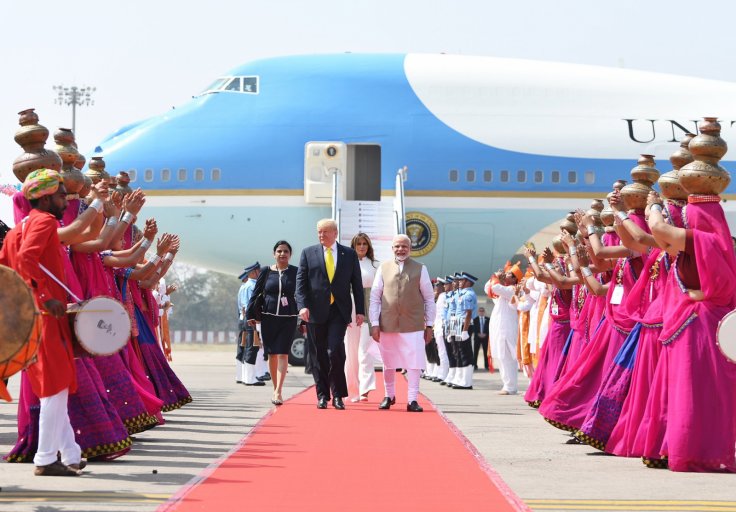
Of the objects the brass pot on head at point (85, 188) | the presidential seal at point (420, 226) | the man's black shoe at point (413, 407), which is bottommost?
the man's black shoe at point (413, 407)

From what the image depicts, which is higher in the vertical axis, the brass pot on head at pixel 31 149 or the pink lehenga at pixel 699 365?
the brass pot on head at pixel 31 149

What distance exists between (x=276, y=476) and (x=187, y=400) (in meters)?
4.33

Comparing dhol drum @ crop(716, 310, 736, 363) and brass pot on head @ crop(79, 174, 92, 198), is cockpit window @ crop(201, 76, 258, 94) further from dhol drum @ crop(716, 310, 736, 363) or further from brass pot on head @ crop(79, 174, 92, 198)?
dhol drum @ crop(716, 310, 736, 363)

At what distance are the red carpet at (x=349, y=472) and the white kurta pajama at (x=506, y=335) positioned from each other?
17.0 feet

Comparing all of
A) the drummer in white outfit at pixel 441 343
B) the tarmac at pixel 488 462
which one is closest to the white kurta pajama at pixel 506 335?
the drummer in white outfit at pixel 441 343

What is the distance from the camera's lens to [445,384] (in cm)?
1962

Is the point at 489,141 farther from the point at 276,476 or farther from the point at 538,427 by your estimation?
the point at 276,476

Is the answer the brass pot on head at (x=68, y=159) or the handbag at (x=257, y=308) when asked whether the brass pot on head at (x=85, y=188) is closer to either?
the brass pot on head at (x=68, y=159)

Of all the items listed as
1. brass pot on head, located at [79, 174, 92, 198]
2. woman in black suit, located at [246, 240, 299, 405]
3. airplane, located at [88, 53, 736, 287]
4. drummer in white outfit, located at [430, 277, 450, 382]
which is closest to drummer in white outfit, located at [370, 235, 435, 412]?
woman in black suit, located at [246, 240, 299, 405]

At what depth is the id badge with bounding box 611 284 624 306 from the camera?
31.4 ft

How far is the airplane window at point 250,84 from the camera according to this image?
2589 centimetres

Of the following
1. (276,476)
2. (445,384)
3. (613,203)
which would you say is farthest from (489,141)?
(276,476)

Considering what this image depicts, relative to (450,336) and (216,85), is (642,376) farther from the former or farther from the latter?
(216,85)

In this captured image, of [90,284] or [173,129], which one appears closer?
[90,284]
